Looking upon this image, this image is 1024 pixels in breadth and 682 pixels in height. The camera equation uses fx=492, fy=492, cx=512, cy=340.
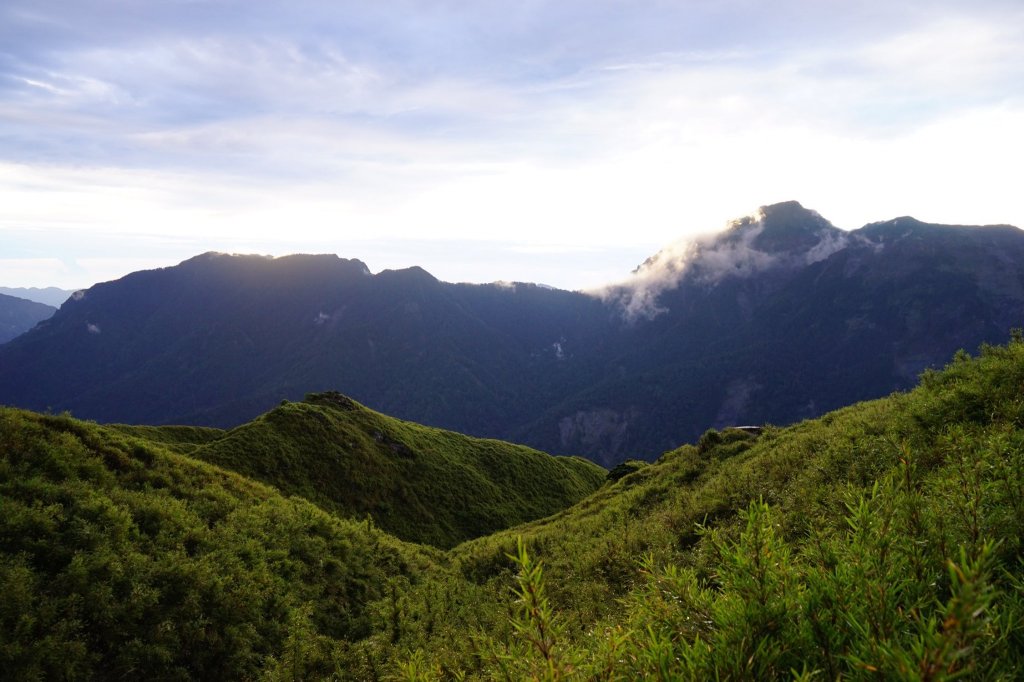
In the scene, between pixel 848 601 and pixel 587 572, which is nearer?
pixel 848 601

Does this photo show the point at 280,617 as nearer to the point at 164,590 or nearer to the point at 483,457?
the point at 164,590

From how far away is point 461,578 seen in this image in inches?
1008

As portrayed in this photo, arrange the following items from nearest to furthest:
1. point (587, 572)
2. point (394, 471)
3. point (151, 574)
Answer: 1. point (151, 574)
2. point (587, 572)
3. point (394, 471)

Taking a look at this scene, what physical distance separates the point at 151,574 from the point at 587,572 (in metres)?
14.3

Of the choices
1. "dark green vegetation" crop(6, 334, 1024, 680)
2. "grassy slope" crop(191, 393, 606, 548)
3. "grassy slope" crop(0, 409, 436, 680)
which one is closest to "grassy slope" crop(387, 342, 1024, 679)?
"dark green vegetation" crop(6, 334, 1024, 680)

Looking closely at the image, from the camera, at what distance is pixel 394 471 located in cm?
6431

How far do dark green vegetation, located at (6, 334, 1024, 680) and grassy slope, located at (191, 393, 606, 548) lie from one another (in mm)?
26427

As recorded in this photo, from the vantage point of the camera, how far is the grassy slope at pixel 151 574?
1230cm

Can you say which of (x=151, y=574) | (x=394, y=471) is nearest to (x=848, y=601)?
(x=151, y=574)

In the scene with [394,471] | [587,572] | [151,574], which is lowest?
[394,471]

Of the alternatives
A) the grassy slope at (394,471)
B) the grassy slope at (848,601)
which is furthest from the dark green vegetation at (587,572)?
the grassy slope at (394,471)

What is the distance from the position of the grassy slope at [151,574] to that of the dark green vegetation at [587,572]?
0.21 feet

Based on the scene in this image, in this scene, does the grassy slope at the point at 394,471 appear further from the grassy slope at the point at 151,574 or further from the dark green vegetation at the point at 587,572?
the grassy slope at the point at 151,574

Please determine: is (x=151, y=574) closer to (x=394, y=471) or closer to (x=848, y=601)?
(x=848, y=601)
